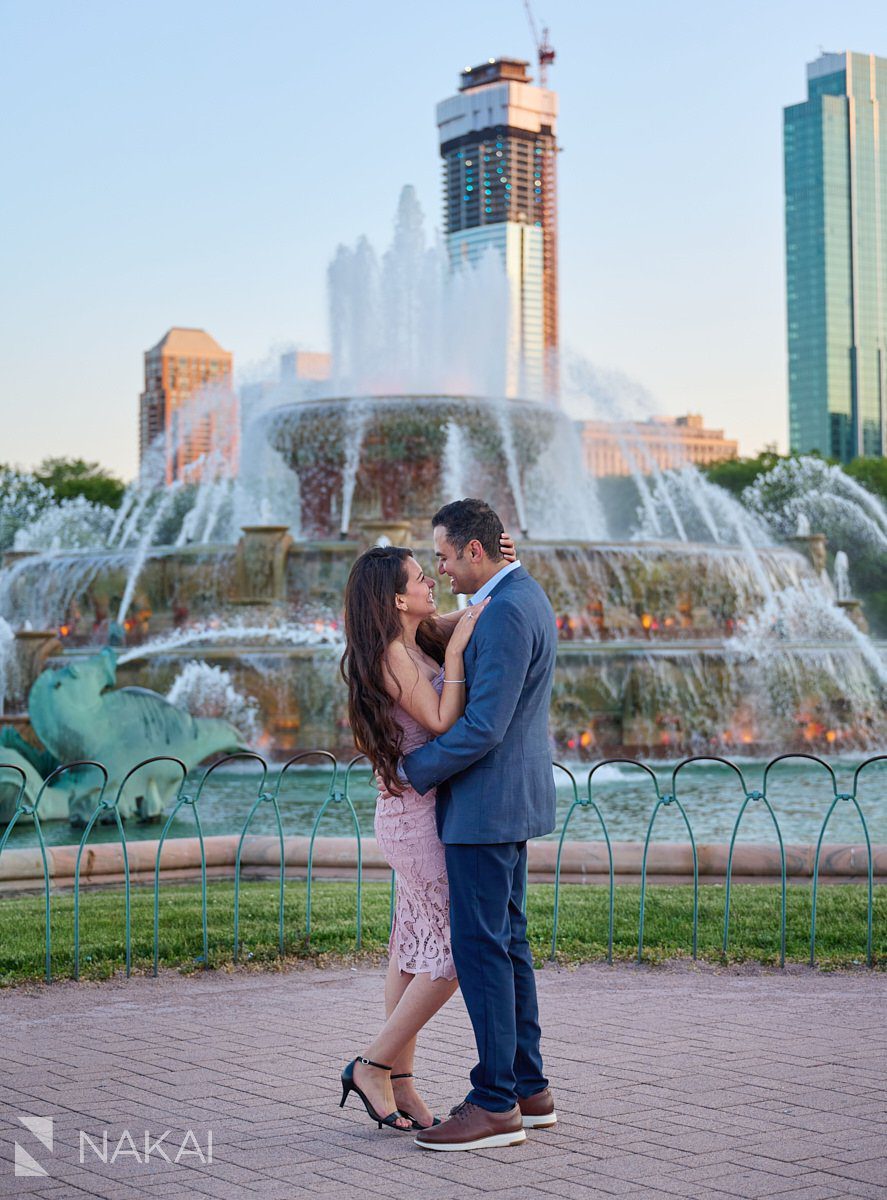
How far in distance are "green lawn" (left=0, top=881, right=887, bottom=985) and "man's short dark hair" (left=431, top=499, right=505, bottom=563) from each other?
11.6ft

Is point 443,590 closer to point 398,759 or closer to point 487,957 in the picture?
point 398,759

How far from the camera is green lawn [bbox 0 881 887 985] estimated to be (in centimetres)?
789

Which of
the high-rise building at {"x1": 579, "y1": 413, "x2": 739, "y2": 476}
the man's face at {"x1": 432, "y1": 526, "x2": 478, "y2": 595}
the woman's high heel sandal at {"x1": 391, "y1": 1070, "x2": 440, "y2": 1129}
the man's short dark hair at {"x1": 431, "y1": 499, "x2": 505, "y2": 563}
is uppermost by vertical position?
the high-rise building at {"x1": 579, "y1": 413, "x2": 739, "y2": 476}

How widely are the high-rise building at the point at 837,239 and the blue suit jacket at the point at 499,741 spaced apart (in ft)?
570

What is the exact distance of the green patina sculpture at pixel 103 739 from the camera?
13.7m

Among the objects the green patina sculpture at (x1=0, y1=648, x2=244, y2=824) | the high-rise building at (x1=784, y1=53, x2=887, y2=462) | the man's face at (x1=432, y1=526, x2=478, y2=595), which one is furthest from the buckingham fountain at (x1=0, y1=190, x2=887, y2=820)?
the high-rise building at (x1=784, y1=53, x2=887, y2=462)

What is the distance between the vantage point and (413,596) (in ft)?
16.4

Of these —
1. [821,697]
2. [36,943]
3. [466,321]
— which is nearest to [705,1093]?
[36,943]

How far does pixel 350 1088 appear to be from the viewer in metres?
4.94

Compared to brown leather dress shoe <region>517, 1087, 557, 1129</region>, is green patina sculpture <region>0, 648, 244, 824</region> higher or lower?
higher

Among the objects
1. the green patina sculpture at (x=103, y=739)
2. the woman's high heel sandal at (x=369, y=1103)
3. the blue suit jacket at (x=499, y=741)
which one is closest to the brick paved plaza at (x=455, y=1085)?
the woman's high heel sandal at (x=369, y=1103)

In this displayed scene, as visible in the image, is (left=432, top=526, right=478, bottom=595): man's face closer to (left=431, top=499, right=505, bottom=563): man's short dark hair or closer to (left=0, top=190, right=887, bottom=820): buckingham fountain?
(left=431, top=499, right=505, bottom=563): man's short dark hair

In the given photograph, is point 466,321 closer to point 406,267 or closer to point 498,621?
point 406,267

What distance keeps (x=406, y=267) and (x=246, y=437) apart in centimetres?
661
